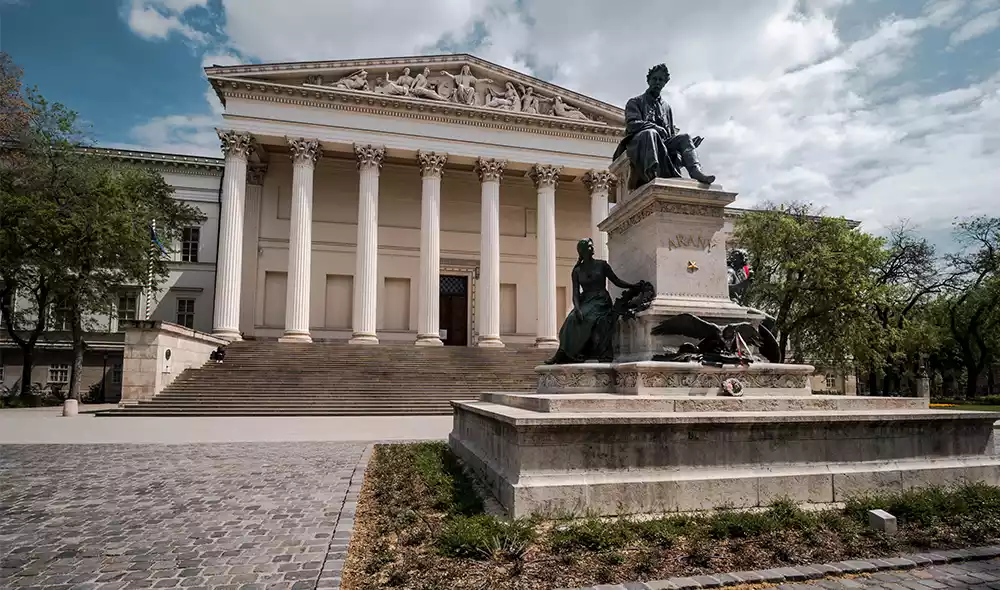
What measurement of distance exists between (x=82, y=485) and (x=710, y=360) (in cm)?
827

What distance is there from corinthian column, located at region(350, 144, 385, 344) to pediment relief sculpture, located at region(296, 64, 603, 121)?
375 centimetres

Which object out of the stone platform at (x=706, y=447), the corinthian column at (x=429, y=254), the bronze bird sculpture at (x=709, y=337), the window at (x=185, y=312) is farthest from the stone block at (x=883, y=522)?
the window at (x=185, y=312)

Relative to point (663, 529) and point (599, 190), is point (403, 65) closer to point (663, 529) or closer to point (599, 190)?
point (599, 190)

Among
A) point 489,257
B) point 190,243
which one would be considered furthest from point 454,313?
point 190,243

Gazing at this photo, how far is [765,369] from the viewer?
695 cm

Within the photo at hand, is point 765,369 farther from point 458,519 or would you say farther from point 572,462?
point 458,519

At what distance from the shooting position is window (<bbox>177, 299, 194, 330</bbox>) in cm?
3725

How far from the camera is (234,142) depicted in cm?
2877

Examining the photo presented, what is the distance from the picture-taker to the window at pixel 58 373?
34.2m

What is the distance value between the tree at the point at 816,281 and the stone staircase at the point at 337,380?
12.0 metres

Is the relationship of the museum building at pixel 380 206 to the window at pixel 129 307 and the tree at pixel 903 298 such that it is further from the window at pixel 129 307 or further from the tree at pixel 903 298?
the tree at pixel 903 298

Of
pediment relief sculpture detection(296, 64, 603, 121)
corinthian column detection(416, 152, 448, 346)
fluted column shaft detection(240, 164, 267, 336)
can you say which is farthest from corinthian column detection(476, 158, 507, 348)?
fluted column shaft detection(240, 164, 267, 336)

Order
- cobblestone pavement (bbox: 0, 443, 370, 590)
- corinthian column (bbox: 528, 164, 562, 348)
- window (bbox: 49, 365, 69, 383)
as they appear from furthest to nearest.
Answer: window (bbox: 49, 365, 69, 383) → corinthian column (bbox: 528, 164, 562, 348) → cobblestone pavement (bbox: 0, 443, 370, 590)

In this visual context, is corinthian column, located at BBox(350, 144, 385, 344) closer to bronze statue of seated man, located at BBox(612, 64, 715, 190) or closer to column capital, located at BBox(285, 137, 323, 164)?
column capital, located at BBox(285, 137, 323, 164)
